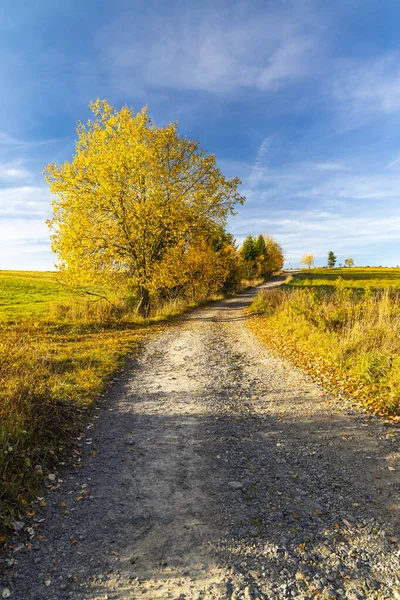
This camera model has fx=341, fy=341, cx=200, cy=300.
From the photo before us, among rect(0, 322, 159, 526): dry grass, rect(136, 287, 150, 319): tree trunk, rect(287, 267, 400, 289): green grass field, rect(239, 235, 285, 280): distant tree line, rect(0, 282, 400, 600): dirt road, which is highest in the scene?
rect(239, 235, 285, 280): distant tree line

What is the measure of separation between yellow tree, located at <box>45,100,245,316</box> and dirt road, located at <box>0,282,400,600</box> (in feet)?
40.4

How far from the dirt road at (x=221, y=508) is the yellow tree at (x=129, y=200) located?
12.3 m

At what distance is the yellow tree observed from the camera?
17.8 m

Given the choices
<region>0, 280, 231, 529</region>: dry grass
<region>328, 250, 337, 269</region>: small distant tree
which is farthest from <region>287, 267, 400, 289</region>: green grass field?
<region>328, 250, 337, 269</region>: small distant tree

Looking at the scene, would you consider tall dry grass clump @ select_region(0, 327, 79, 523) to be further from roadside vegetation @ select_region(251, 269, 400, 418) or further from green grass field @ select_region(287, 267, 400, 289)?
green grass field @ select_region(287, 267, 400, 289)

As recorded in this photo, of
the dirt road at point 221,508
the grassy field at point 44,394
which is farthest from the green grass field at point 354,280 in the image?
the dirt road at point 221,508

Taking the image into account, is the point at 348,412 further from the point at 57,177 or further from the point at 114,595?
the point at 57,177

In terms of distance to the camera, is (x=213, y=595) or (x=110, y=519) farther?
(x=110, y=519)

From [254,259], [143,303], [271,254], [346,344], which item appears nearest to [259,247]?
[254,259]

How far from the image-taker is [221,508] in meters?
3.87

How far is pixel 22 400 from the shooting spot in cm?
539

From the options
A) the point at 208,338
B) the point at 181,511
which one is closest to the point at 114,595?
the point at 181,511

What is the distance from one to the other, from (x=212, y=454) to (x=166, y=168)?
17.3 meters

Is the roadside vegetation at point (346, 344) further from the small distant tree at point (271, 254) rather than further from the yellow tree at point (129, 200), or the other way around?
the small distant tree at point (271, 254)
